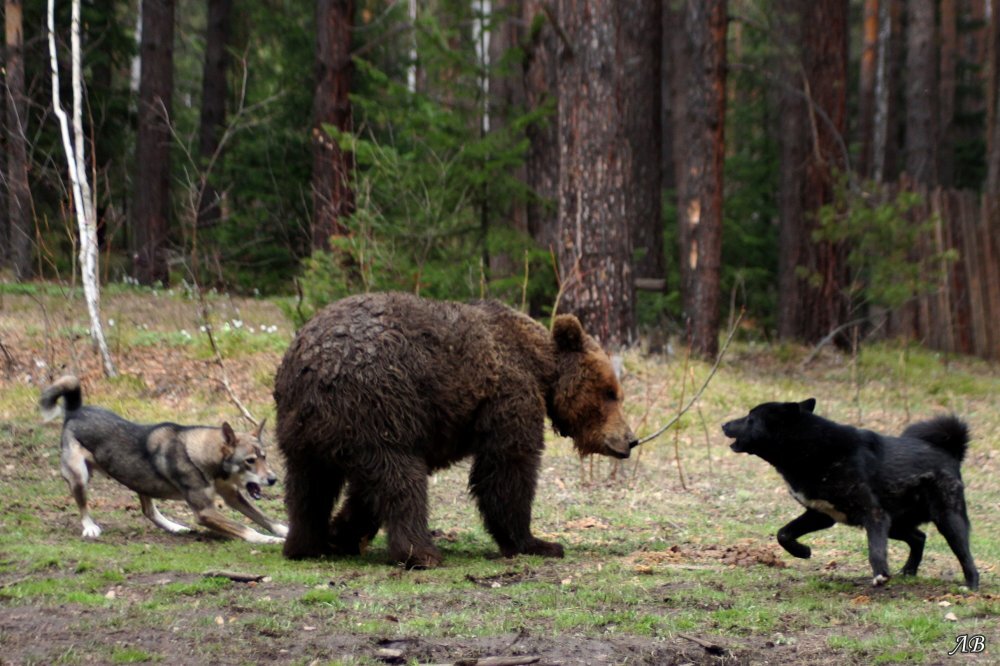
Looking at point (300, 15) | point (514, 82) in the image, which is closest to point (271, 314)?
point (514, 82)

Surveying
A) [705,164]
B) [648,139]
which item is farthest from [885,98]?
[705,164]

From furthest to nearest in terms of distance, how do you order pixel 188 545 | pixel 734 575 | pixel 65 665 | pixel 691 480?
pixel 691 480 → pixel 188 545 → pixel 734 575 → pixel 65 665

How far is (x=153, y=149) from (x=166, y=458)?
1748cm

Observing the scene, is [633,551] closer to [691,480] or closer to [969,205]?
[691,480]

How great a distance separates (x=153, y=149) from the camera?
2477 cm

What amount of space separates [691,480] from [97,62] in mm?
19315

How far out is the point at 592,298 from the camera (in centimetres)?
1603

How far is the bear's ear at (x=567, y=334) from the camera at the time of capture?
28.8 ft

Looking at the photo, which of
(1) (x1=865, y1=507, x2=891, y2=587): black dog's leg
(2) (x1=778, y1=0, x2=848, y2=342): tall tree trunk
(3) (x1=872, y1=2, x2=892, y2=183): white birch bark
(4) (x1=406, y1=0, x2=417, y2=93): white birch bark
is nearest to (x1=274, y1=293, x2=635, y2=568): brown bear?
(1) (x1=865, y1=507, x2=891, y2=587): black dog's leg

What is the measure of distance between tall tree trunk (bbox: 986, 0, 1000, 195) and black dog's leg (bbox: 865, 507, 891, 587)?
61.3 feet

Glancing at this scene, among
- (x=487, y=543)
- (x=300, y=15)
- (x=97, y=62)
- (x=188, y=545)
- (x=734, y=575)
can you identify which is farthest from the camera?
(x=300, y=15)

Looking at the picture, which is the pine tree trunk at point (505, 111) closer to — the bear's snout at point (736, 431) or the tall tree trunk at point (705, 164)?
Result: the tall tree trunk at point (705, 164)

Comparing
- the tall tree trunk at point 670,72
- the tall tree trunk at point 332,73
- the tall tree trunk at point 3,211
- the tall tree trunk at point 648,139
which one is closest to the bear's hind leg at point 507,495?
the tall tree trunk at point 332,73

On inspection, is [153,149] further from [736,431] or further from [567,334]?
[736,431]
